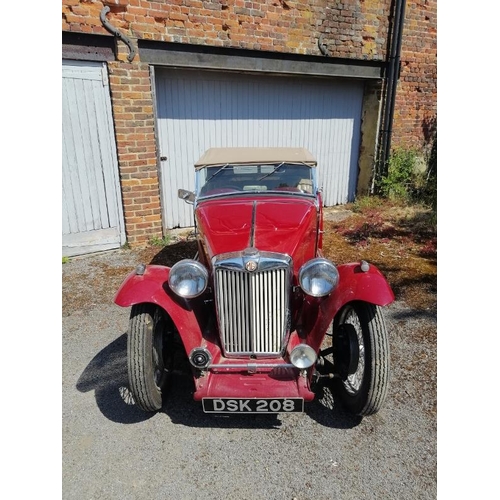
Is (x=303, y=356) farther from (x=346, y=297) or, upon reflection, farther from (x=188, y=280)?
(x=188, y=280)

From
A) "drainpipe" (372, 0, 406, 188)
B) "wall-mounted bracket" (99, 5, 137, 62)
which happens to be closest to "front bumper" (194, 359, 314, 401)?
"wall-mounted bracket" (99, 5, 137, 62)

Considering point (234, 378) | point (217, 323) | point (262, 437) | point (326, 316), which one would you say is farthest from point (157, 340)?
point (326, 316)

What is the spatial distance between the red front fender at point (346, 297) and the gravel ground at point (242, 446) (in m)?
0.62

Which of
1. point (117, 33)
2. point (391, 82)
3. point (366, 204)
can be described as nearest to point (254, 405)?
point (117, 33)

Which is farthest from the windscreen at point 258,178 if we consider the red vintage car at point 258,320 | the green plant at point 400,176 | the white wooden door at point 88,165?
the green plant at point 400,176

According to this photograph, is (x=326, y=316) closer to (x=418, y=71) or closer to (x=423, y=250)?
(x=423, y=250)

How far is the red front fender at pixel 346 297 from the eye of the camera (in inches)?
95.3

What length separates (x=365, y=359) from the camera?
2475mm

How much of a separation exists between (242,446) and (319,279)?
3.87ft

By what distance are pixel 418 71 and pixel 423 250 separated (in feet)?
13.3

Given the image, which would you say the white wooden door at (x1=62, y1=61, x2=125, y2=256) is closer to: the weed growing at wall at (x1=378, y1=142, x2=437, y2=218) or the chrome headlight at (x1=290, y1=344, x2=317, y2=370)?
the chrome headlight at (x1=290, y1=344, x2=317, y2=370)

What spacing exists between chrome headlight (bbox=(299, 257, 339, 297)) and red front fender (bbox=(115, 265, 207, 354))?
79 centimetres

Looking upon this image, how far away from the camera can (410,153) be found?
25.3ft

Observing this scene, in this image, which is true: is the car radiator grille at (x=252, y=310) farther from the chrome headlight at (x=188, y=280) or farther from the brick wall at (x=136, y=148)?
the brick wall at (x=136, y=148)
